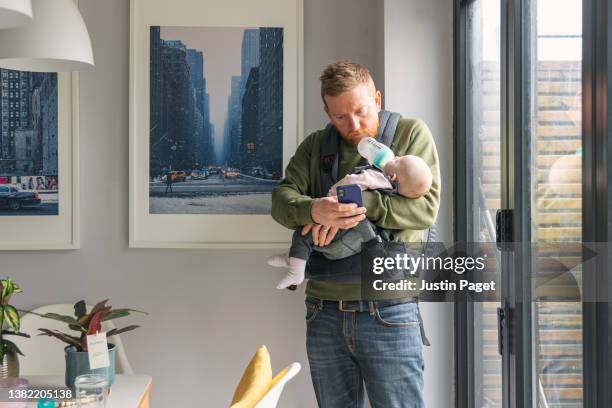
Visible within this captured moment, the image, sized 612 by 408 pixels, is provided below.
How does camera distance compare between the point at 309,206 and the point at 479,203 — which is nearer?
the point at 309,206

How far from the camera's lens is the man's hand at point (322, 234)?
206 centimetres

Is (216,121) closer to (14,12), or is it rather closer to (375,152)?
(375,152)

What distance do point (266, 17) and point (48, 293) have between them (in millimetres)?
1459

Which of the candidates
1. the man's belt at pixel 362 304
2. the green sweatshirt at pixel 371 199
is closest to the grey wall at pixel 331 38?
the green sweatshirt at pixel 371 199

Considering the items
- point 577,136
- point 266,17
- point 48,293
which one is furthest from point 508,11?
point 48,293

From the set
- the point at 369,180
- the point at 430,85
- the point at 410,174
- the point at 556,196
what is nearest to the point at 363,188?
the point at 369,180

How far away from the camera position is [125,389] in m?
2.21

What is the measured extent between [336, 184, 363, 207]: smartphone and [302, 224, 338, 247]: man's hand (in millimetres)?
102

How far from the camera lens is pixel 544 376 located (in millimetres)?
1779

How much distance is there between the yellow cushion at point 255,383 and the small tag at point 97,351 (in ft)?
1.86

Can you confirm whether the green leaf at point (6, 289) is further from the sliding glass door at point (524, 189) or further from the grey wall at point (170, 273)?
the sliding glass door at point (524, 189)

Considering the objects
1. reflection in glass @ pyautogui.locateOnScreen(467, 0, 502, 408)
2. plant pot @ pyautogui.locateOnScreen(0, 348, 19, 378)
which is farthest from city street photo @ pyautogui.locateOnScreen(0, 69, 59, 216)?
reflection in glass @ pyautogui.locateOnScreen(467, 0, 502, 408)

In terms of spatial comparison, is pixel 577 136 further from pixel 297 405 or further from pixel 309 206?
pixel 297 405

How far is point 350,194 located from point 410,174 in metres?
0.17
